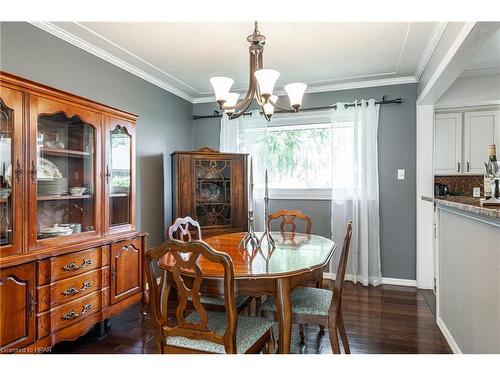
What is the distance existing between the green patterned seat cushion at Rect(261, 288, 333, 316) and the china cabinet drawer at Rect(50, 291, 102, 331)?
121 cm

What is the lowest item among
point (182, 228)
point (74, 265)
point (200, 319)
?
point (200, 319)

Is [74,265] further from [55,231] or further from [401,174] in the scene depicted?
[401,174]

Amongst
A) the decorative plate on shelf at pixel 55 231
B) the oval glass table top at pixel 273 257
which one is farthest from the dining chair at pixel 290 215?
the decorative plate on shelf at pixel 55 231

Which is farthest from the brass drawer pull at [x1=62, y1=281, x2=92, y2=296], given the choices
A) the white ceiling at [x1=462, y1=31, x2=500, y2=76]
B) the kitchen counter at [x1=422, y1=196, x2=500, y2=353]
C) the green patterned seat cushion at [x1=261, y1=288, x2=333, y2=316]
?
the white ceiling at [x1=462, y1=31, x2=500, y2=76]

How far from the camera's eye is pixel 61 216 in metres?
2.24

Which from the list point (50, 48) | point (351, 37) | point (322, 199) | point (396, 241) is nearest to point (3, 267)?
point (50, 48)

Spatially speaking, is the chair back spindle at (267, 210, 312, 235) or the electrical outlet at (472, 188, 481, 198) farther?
the electrical outlet at (472, 188, 481, 198)

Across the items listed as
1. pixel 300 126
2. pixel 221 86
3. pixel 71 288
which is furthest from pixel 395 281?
pixel 71 288

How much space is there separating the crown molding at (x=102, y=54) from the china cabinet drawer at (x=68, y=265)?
167cm

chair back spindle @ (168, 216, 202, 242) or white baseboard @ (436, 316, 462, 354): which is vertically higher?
chair back spindle @ (168, 216, 202, 242)

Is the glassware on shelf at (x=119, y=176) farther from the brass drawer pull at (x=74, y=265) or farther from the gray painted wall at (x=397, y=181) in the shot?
the gray painted wall at (x=397, y=181)

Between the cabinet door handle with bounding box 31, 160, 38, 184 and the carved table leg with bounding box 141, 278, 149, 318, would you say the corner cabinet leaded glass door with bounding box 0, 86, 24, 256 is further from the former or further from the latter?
the carved table leg with bounding box 141, 278, 149, 318

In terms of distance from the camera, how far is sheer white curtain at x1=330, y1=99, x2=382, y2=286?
12.0 feet

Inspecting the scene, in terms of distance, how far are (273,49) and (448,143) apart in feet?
8.10
